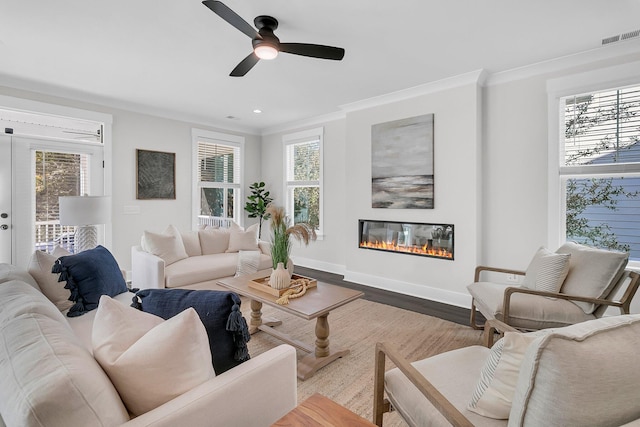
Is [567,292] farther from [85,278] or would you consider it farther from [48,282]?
[48,282]

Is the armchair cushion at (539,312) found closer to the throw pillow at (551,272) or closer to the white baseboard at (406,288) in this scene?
the throw pillow at (551,272)

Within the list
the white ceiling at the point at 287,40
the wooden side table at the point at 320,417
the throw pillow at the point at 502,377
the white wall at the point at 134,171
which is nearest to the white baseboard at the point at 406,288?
the white ceiling at the point at 287,40

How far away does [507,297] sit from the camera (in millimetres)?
2238

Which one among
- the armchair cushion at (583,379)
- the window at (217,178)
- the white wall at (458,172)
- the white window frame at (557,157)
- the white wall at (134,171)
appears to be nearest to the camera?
the armchair cushion at (583,379)

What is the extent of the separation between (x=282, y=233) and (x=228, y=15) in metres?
1.58

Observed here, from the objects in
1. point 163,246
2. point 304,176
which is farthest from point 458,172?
point 163,246

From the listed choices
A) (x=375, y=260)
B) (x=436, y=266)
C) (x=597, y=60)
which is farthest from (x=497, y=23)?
(x=375, y=260)

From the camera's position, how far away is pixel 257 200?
20.6ft

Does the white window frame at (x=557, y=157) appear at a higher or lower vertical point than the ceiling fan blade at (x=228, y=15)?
lower

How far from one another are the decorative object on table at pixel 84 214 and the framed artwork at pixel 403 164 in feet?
11.1

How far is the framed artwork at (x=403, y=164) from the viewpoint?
3.92 meters

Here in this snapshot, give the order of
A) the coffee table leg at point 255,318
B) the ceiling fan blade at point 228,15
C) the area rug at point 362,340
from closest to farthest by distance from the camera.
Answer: the ceiling fan blade at point 228,15
the area rug at point 362,340
the coffee table leg at point 255,318

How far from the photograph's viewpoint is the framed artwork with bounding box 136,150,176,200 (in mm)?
4789

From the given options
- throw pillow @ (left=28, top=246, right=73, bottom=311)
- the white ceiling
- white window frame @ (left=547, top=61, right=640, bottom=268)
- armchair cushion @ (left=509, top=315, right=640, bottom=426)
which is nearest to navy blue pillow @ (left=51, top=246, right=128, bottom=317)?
throw pillow @ (left=28, top=246, right=73, bottom=311)
